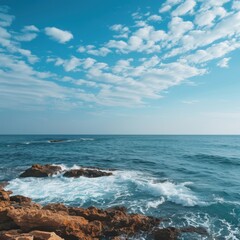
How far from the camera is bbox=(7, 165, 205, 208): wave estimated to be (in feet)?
63.8

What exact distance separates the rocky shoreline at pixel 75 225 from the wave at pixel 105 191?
3877mm

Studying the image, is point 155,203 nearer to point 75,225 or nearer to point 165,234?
point 165,234

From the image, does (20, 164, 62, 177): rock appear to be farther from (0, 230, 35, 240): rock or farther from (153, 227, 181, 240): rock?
(153, 227, 181, 240): rock

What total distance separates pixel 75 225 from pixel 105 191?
31.0 ft

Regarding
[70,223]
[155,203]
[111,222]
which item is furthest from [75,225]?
[155,203]

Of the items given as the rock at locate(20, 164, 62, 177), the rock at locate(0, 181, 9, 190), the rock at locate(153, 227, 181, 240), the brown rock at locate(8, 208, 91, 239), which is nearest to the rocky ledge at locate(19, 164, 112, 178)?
the rock at locate(20, 164, 62, 177)

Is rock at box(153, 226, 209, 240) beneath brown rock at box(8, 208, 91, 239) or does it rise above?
beneath

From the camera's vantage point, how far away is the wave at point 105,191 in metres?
19.4

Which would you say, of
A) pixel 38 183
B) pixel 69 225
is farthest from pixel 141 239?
pixel 38 183

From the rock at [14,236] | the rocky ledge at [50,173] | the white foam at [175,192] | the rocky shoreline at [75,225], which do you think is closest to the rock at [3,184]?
the rocky ledge at [50,173]

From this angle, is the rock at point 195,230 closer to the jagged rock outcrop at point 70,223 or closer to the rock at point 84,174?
the jagged rock outcrop at point 70,223

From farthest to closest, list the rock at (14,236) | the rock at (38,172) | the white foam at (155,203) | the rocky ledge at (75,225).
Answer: the rock at (38,172), the white foam at (155,203), the rocky ledge at (75,225), the rock at (14,236)

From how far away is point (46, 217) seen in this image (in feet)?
39.9

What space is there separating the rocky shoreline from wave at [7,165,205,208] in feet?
12.7
